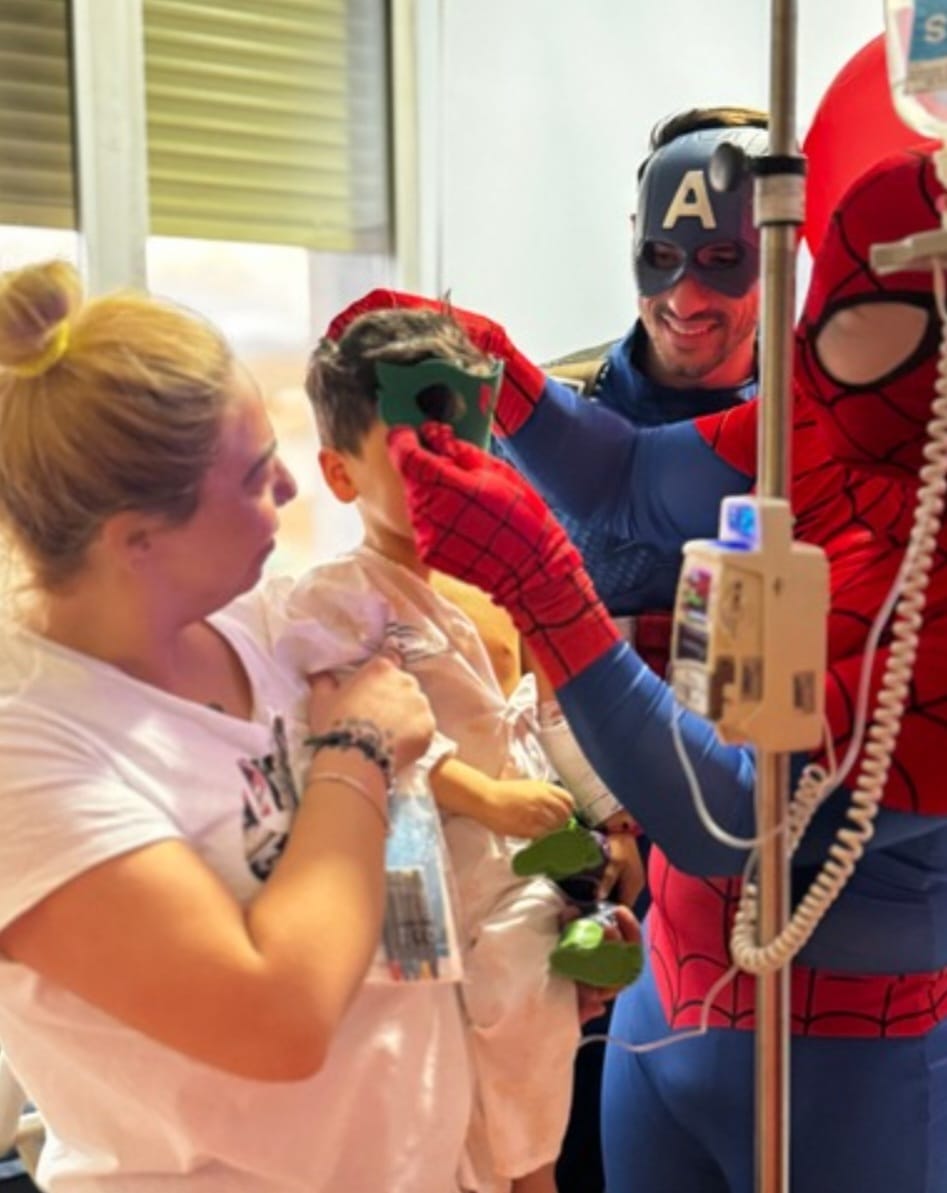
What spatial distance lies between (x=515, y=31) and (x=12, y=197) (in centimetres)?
103

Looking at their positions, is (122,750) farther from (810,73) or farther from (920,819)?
(810,73)

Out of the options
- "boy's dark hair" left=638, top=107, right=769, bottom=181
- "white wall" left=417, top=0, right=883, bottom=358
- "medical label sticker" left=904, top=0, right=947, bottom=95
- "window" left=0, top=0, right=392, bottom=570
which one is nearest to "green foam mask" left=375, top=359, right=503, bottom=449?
"medical label sticker" left=904, top=0, right=947, bottom=95

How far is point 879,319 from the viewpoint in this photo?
92 cm

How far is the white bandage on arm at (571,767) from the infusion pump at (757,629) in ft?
1.72

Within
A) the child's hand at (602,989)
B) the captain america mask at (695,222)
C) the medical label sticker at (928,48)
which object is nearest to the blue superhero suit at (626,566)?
the captain america mask at (695,222)

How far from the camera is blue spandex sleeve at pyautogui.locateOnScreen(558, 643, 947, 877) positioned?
3.06 ft

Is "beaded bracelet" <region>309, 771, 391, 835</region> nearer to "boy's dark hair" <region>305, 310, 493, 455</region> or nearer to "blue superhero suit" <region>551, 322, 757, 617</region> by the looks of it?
"boy's dark hair" <region>305, 310, 493, 455</region>

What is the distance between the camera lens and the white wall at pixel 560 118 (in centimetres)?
262

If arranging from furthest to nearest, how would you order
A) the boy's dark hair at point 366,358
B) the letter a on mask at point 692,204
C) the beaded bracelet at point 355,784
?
the letter a on mask at point 692,204 → the boy's dark hair at point 366,358 → the beaded bracelet at point 355,784

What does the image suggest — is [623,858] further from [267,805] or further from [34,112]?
[34,112]

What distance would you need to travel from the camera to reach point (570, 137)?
2703 mm

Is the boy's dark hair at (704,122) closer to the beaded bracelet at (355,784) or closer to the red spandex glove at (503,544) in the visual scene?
the red spandex glove at (503,544)

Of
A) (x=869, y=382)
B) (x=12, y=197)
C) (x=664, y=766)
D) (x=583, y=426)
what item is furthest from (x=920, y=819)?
(x=12, y=197)

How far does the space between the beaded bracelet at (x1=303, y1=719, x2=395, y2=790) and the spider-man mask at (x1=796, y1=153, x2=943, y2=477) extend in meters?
0.41
